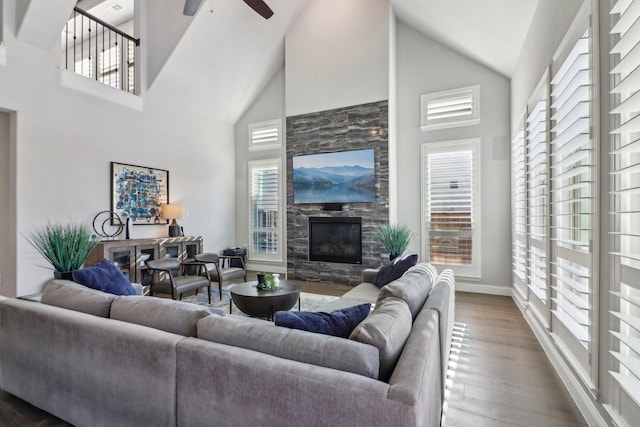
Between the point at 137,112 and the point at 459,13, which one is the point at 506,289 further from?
the point at 137,112

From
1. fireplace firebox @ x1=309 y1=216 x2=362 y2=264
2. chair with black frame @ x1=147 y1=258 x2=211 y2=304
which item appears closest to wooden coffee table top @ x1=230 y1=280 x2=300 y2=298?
chair with black frame @ x1=147 y1=258 x2=211 y2=304

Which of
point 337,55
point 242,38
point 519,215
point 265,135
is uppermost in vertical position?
point 242,38

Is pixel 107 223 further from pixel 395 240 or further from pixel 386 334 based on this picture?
pixel 386 334

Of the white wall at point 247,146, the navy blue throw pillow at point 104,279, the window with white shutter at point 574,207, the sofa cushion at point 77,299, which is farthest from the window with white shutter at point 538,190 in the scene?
the white wall at point 247,146

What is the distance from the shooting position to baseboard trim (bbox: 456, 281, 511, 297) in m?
4.99

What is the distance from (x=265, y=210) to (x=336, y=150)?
229 centimetres

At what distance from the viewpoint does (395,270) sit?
3625 millimetres

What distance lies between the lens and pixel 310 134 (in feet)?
19.9

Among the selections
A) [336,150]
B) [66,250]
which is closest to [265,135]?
[336,150]

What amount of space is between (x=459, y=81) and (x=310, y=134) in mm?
2683

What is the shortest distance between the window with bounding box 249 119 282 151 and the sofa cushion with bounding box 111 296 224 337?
5.47 metres

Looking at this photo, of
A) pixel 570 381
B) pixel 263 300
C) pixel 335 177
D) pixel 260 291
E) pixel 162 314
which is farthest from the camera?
pixel 335 177

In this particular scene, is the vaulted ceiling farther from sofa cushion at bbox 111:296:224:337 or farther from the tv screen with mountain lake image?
sofa cushion at bbox 111:296:224:337

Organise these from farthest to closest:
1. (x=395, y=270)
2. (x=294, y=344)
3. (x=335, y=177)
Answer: (x=335, y=177) → (x=395, y=270) → (x=294, y=344)
